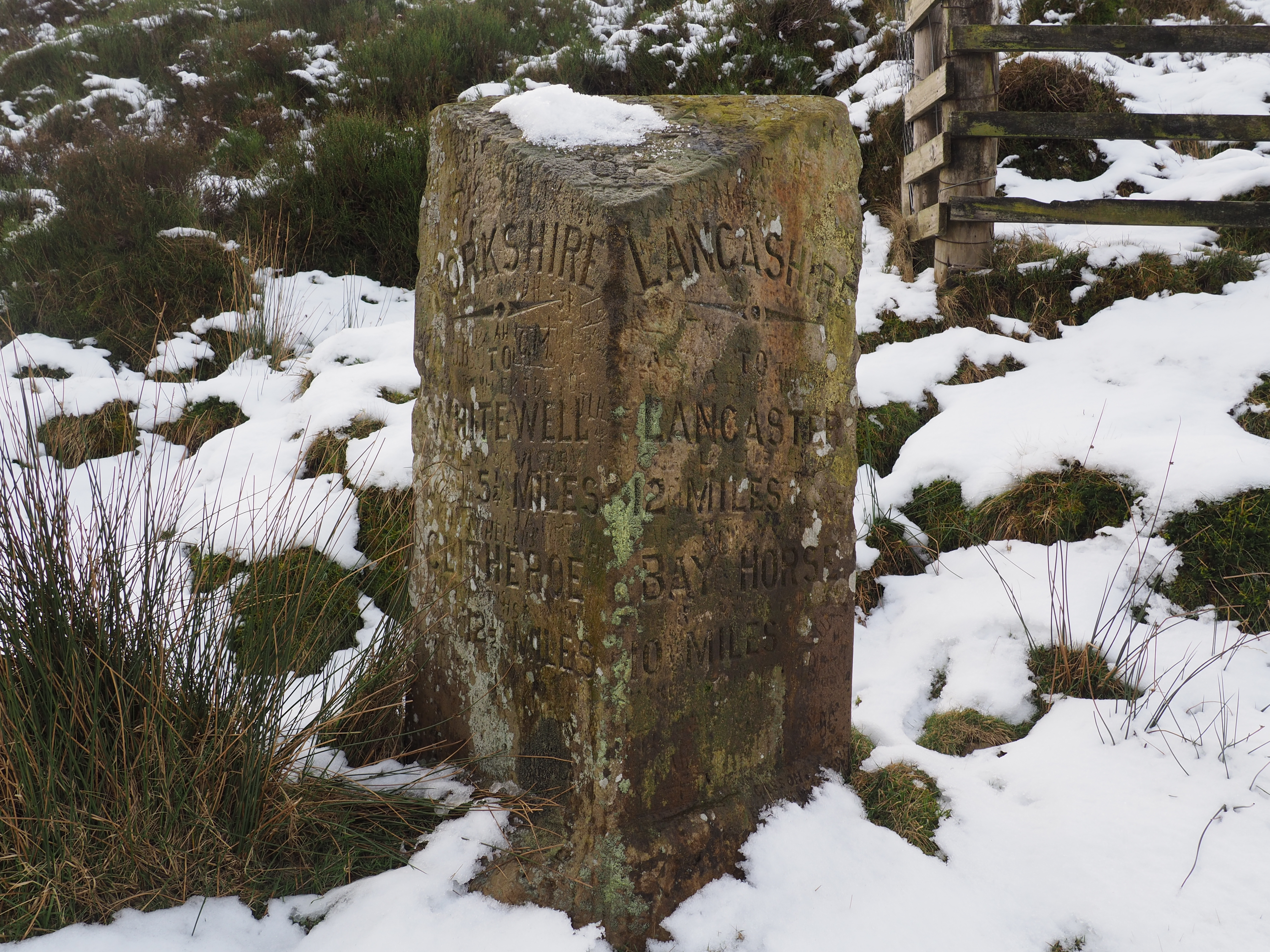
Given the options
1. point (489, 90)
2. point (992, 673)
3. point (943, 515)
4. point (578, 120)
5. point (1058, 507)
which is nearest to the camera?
point (578, 120)

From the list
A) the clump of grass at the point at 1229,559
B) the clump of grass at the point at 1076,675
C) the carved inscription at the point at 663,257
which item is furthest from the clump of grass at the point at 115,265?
the clump of grass at the point at 1229,559

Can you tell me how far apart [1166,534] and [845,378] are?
5.24ft

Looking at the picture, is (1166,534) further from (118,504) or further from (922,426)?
(118,504)

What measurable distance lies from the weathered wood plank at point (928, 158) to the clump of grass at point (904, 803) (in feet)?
12.4

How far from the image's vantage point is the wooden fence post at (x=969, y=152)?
4.91 meters

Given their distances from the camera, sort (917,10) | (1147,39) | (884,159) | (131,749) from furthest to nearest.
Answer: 1. (884,159)
2. (917,10)
3. (1147,39)
4. (131,749)

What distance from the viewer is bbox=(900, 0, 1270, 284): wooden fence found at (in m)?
4.43

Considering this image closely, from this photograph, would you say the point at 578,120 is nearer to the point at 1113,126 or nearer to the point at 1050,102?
the point at 1113,126

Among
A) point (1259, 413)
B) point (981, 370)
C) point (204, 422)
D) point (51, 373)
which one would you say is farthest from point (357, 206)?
point (1259, 413)

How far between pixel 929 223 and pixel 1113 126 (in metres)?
1.02

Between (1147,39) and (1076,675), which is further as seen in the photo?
(1147,39)

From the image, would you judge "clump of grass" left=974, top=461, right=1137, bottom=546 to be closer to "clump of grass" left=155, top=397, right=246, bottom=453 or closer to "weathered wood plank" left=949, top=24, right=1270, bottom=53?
"weathered wood plank" left=949, top=24, right=1270, bottom=53

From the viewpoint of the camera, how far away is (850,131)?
2238 millimetres

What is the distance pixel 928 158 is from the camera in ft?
17.1
